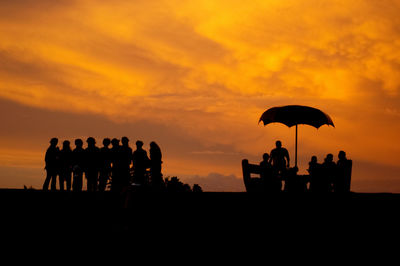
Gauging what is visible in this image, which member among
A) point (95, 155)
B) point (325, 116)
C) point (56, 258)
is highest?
point (325, 116)

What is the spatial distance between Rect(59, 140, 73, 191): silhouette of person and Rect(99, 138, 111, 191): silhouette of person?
892 mm

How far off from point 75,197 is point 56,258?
184cm

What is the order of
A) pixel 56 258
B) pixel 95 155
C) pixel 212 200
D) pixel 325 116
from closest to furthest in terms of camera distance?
pixel 56 258 < pixel 212 200 < pixel 95 155 < pixel 325 116

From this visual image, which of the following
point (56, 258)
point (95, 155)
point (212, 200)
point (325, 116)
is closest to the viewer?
point (56, 258)

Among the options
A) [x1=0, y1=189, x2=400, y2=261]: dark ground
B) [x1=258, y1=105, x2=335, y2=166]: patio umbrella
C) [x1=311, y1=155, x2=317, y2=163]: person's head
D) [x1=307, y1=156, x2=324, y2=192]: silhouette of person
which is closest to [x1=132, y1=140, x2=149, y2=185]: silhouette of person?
[x1=0, y1=189, x2=400, y2=261]: dark ground

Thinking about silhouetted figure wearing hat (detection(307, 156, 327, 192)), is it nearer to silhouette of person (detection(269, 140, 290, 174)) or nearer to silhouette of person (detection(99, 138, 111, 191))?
silhouette of person (detection(269, 140, 290, 174))

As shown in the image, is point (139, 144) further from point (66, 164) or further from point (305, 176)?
point (305, 176)

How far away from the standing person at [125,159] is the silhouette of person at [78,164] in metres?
1.13

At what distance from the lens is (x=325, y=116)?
21.2 m

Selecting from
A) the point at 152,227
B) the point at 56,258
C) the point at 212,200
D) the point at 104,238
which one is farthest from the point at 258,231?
the point at 56,258

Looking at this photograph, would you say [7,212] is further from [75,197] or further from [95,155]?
[95,155]

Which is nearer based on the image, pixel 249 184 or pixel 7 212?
pixel 7 212

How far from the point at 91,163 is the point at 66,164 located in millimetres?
733

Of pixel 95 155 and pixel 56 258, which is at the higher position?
pixel 95 155
